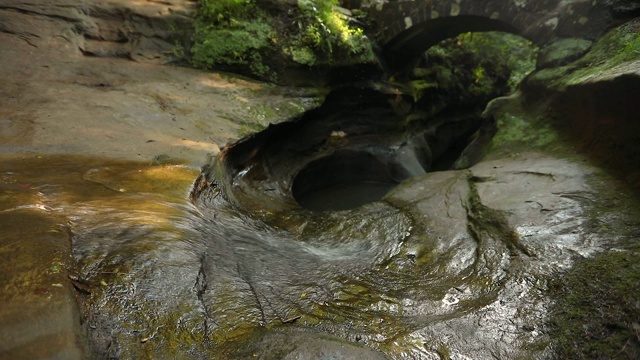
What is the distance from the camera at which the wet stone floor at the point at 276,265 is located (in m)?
2.29

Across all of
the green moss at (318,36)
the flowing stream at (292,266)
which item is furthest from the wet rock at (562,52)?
the green moss at (318,36)

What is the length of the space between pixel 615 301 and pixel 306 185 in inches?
305

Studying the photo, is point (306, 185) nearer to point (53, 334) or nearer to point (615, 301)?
point (615, 301)

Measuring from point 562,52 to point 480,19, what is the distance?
8.08 feet

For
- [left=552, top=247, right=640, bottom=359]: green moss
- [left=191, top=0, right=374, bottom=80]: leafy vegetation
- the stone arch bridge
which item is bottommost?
[left=552, top=247, right=640, bottom=359]: green moss

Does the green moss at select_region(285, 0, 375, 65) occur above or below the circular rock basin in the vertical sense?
above

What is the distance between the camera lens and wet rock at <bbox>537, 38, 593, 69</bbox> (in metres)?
7.34

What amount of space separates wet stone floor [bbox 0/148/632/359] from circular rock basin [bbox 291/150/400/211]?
4.39 meters

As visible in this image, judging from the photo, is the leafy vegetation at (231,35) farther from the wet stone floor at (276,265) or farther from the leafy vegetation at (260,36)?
the wet stone floor at (276,265)

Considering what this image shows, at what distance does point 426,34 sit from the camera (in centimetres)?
1084

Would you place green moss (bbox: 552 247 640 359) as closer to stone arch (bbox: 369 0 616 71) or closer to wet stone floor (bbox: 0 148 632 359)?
wet stone floor (bbox: 0 148 632 359)

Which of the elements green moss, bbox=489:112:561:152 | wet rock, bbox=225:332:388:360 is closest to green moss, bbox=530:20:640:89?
green moss, bbox=489:112:561:152

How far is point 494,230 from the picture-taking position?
4488mm

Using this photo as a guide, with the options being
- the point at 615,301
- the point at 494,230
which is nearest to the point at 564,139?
the point at 494,230
